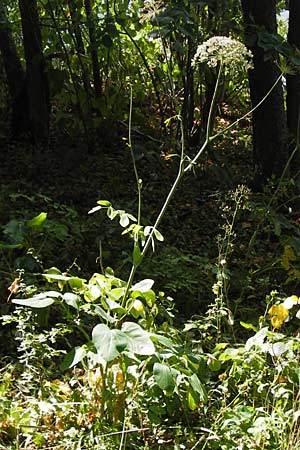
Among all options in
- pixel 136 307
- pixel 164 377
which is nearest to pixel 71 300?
→ pixel 136 307

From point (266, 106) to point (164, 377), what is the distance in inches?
107

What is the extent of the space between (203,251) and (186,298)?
26.9 inches

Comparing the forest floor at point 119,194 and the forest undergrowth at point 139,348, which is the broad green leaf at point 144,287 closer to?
the forest undergrowth at point 139,348

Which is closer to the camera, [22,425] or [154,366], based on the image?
[154,366]

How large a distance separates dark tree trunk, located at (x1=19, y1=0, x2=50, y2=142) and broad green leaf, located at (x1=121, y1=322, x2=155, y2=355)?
3.21 meters

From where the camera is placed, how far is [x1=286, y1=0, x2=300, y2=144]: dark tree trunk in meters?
4.46

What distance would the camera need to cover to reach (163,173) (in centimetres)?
479

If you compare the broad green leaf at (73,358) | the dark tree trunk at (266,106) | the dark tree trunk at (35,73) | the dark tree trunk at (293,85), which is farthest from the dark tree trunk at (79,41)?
the broad green leaf at (73,358)

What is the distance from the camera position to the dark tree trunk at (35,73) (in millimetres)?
4734

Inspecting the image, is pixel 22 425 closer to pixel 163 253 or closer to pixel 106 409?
pixel 106 409

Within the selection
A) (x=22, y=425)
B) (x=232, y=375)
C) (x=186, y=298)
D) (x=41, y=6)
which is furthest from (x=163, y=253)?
(x=41, y=6)

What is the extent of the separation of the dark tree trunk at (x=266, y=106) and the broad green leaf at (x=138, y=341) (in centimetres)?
264

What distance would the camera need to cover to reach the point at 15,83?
5.02 meters

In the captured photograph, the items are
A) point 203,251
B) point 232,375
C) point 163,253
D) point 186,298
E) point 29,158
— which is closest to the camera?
point 232,375
